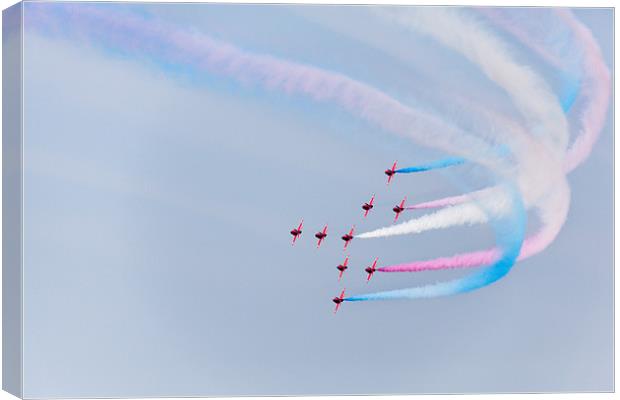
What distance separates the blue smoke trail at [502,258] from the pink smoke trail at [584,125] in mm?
66

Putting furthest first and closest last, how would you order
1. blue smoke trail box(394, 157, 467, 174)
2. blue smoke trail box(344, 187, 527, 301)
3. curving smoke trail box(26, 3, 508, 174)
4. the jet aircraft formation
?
1. blue smoke trail box(344, 187, 527, 301)
2. blue smoke trail box(394, 157, 467, 174)
3. the jet aircraft formation
4. curving smoke trail box(26, 3, 508, 174)

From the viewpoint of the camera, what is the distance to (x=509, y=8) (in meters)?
17.5

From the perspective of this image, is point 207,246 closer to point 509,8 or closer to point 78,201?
point 78,201

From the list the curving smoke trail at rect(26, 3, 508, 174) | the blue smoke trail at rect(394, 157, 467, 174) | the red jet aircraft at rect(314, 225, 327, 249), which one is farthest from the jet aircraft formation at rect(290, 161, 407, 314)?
the curving smoke trail at rect(26, 3, 508, 174)

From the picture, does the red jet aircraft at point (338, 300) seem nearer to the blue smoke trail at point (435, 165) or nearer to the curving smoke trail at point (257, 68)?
the blue smoke trail at point (435, 165)

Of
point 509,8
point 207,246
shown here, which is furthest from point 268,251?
point 509,8

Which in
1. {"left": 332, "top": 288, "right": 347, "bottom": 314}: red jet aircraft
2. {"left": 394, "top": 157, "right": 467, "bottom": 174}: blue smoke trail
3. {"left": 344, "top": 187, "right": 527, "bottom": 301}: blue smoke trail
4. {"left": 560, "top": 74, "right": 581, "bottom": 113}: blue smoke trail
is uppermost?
{"left": 560, "top": 74, "right": 581, "bottom": 113}: blue smoke trail

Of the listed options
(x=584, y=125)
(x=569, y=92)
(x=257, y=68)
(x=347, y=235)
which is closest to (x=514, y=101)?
(x=569, y=92)

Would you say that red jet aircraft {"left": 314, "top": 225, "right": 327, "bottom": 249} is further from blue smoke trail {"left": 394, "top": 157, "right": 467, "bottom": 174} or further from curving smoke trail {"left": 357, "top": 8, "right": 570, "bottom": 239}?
blue smoke trail {"left": 394, "top": 157, "right": 467, "bottom": 174}

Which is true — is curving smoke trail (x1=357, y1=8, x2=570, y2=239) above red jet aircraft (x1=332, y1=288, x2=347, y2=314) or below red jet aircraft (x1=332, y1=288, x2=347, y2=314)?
above

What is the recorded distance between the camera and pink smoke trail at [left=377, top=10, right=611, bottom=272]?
1741 centimetres

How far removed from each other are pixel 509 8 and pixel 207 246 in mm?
3420

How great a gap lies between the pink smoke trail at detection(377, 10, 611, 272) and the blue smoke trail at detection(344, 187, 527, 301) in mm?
66

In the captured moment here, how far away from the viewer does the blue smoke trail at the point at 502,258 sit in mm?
17391
